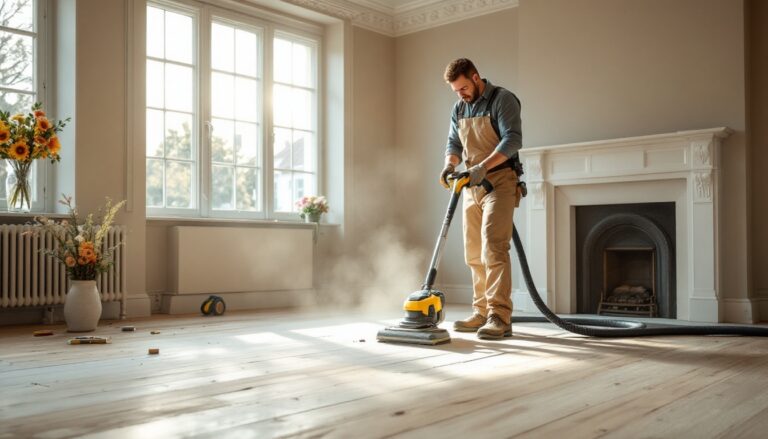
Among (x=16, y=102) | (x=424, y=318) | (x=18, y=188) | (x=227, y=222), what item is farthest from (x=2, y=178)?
(x=424, y=318)

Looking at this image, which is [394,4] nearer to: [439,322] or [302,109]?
[302,109]

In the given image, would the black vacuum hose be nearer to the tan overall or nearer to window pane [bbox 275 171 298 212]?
the tan overall

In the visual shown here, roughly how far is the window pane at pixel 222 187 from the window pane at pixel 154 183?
44 centimetres

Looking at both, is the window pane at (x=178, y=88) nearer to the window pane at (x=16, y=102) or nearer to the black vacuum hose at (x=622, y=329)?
the window pane at (x=16, y=102)

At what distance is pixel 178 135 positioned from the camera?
5.48m

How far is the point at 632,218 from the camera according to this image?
5.10 m

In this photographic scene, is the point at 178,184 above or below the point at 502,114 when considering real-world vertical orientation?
below

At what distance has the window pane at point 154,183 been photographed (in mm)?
5277

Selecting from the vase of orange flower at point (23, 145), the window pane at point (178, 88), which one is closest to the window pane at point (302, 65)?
the window pane at point (178, 88)

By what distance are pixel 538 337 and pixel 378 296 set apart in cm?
279

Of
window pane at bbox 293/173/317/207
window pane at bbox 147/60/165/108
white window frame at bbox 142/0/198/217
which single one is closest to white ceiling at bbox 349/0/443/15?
white window frame at bbox 142/0/198/217

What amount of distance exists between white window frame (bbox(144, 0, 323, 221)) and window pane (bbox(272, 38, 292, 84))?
3.2 inches

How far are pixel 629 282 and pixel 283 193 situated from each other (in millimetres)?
2852

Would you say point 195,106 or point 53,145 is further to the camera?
point 195,106
